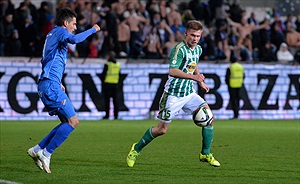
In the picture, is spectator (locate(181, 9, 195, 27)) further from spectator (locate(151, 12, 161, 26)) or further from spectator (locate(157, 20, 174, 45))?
spectator (locate(157, 20, 174, 45))

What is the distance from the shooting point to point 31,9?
24703 mm

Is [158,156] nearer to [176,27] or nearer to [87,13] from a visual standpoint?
[87,13]

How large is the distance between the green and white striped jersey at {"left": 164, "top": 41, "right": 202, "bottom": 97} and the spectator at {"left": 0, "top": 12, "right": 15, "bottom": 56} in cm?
1295

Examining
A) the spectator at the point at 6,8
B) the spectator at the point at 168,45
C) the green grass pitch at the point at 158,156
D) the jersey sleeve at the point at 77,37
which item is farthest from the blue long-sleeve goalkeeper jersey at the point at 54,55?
the spectator at the point at 168,45

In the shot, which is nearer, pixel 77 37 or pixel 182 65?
pixel 77 37

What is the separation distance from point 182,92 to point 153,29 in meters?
14.3

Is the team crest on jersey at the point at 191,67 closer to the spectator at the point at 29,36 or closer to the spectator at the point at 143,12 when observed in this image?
the spectator at the point at 29,36

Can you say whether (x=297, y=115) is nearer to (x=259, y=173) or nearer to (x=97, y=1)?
(x=97, y=1)

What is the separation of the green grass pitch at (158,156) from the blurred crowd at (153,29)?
4.06 meters

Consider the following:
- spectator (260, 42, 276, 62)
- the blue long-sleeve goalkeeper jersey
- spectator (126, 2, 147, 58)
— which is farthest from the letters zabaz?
the blue long-sleeve goalkeeper jersey

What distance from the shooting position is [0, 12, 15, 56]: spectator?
23.5m

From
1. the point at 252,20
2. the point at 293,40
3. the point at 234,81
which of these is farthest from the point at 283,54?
the point at 234,81

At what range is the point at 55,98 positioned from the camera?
10266mm

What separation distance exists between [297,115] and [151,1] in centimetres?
618
